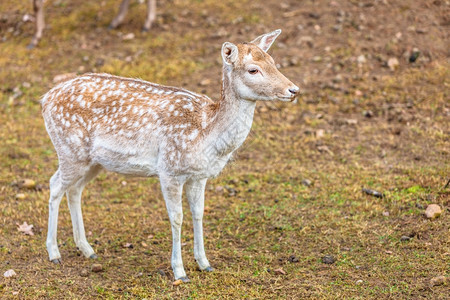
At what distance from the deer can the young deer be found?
25.7ft

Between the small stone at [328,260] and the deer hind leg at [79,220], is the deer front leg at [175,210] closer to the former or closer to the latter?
the deer hind leg at [79,220]

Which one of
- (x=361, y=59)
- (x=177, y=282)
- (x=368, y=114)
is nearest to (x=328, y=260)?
(x=177, y=282)

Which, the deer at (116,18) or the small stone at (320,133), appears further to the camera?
the deer at (116,18)

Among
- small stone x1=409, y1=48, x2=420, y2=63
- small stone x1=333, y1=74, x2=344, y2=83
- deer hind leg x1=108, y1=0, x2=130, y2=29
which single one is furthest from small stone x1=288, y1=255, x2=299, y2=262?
deer hind leg x1=108, y1=0, x2=130, y2=29

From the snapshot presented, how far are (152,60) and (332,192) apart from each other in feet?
20.8

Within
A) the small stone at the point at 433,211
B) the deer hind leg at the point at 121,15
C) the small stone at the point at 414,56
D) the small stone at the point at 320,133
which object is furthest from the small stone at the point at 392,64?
the deer hind leg at the point at 121,15

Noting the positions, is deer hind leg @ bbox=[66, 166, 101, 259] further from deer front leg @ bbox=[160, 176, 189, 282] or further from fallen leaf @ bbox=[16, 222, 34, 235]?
deer front leg @ bbox=[160, 176, 189, 282]

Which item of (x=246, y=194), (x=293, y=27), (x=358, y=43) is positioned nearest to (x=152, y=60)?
(x=293, y=27)

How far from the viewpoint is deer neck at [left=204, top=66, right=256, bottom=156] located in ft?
20.7

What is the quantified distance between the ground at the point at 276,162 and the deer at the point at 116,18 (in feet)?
0.65

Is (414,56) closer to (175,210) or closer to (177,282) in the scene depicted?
(175,210)

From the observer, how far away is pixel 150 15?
14.8 metres

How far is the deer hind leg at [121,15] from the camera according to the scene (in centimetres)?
1504

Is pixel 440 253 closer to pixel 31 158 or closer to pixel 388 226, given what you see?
pixel 388 226
